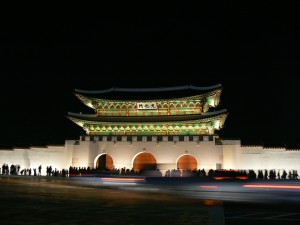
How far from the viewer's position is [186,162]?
30844 millimetres

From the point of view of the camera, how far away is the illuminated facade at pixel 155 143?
98.1 ft

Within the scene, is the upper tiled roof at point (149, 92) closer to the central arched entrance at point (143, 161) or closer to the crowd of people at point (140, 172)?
the central arched entrance at point (143, 161)

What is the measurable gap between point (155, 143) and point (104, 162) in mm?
5088

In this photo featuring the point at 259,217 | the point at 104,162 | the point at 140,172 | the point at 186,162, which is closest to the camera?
the point at 259,217

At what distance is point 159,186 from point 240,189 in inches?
186

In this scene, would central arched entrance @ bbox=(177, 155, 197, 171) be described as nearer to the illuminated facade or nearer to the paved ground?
the illuminated facade

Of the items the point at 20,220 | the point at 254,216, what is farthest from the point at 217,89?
the point at 20,220

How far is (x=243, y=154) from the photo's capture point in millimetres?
30031

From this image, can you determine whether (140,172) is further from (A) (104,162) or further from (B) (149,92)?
(B) (149,92)

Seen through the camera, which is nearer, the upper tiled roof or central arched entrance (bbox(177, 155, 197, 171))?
central arched entrance (bbox(177, 155, 197, 171))

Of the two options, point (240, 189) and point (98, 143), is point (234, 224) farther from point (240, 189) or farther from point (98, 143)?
point (98, 143)

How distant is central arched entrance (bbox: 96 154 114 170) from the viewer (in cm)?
3209

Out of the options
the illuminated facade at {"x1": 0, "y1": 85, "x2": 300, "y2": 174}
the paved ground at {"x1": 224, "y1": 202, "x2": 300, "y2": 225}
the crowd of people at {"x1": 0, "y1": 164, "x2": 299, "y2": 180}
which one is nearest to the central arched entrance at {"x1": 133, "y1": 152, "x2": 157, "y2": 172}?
the illuminated facade at {"x1": 0, "y1": 85, "x2": 300, "y2": 174}

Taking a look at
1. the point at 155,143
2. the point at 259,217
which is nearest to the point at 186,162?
the point at 155,143
